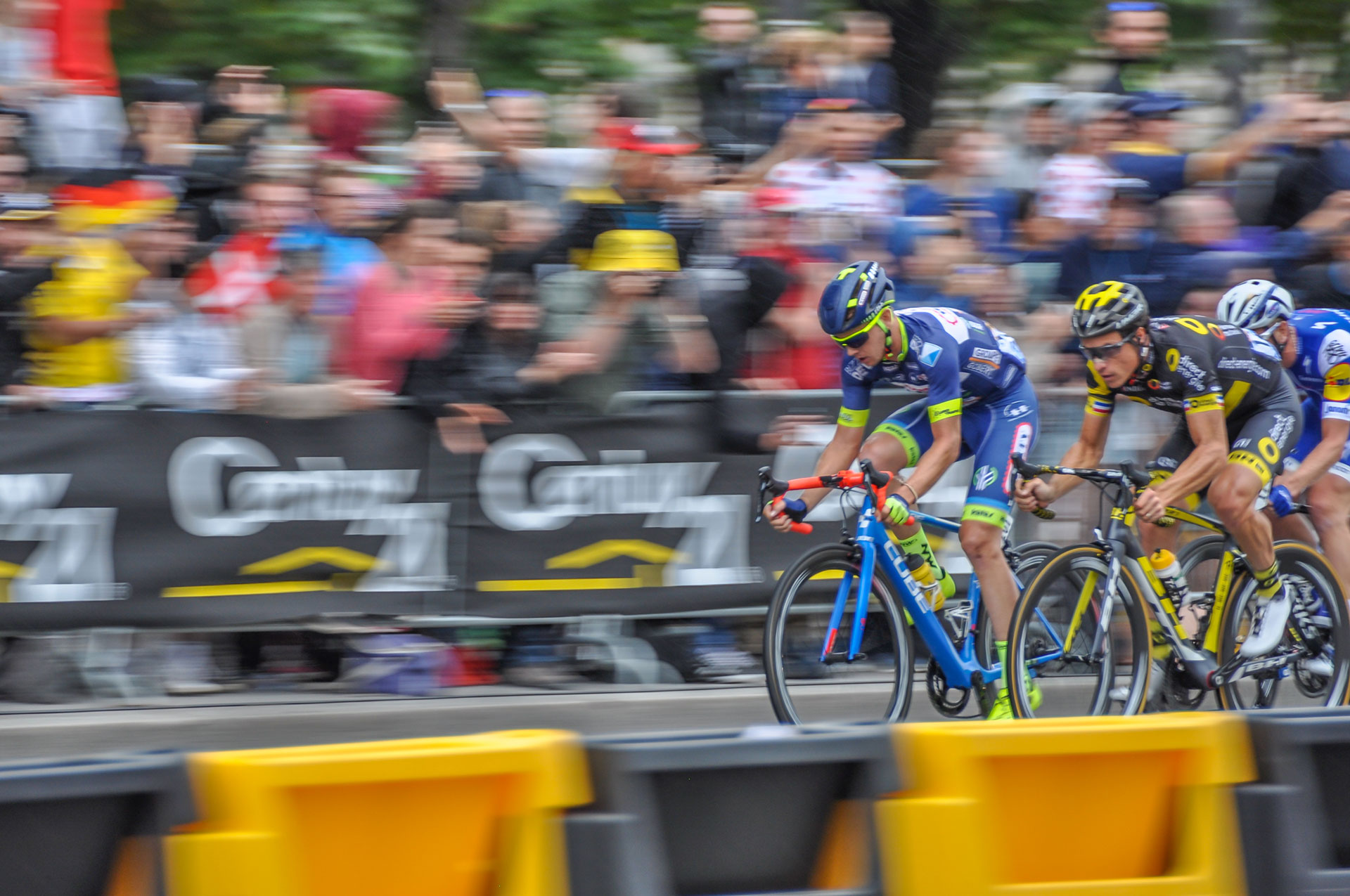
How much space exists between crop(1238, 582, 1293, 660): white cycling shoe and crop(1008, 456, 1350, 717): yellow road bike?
33mm

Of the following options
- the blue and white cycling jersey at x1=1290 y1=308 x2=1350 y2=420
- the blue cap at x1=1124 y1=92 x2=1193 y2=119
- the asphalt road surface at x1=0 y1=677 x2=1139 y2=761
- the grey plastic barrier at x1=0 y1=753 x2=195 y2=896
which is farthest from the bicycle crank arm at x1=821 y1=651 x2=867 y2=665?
the blue cap at x1=1124 y1=92 x2=1193 y2=119

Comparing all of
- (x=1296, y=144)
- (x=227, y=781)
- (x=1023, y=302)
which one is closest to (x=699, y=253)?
(x=1023, y=302)

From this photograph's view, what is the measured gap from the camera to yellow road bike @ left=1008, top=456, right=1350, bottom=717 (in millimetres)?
6363

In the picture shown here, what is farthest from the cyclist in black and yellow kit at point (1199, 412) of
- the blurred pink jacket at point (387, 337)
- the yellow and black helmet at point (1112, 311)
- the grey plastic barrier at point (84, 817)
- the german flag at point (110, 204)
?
the german flag at point (110, 204)

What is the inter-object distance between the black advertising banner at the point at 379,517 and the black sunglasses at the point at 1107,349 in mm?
1416

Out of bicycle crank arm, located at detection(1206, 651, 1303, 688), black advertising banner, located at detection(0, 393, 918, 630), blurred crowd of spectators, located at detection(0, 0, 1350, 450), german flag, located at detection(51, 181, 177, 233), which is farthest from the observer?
german flag, located at detection(51, 181, 177, 233)

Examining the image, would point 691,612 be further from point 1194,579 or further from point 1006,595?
point 1194,579

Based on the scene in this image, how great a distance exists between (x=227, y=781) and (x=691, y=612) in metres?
3.88

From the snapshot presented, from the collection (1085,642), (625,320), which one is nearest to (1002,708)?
(1085,642)

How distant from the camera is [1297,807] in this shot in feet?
13.4

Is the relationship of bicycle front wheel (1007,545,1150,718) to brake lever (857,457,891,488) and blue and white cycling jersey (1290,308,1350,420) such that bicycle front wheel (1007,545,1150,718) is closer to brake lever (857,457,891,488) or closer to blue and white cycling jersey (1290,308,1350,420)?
brake lever (857,457,891,488)

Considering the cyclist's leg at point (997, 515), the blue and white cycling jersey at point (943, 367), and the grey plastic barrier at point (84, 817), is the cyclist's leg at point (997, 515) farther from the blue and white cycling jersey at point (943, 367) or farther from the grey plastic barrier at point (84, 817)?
the grey plastic barrier at point (84, 817)

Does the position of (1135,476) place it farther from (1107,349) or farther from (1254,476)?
(1254,476)

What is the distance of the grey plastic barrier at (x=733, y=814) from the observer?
12.3 ft
